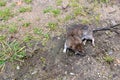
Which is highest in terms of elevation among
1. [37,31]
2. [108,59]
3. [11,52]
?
[37,31]

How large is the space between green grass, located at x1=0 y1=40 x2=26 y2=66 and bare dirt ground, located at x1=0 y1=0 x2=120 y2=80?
83 millimetres

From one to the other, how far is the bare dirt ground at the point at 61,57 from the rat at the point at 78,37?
104 mm

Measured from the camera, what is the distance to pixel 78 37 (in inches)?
182

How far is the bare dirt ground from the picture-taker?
171 inches

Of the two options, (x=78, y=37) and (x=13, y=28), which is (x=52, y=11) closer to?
(x=13, y=28)

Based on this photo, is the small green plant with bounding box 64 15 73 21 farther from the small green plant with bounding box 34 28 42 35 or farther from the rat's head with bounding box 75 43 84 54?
the rat's head with bounding box 75 43 84 54

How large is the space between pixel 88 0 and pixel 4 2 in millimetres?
1683

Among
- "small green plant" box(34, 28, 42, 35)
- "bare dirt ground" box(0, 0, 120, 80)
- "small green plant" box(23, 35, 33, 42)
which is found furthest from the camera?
"small green plant" box(34, 28, 42, 35)

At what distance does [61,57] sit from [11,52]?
840mm

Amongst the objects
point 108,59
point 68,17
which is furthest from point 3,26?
point 108,59

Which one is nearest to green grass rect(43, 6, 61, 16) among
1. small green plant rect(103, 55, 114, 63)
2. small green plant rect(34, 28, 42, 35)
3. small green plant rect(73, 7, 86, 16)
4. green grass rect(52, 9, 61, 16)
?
green grass rect(52, 9, 61, 16)

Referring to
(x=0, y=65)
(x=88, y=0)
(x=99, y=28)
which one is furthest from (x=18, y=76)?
(x=88, y=0)

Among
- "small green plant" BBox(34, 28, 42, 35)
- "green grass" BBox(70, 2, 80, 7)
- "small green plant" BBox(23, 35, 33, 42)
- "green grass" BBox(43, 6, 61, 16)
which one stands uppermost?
"green grass" BBox(70, 2, 80, 7)


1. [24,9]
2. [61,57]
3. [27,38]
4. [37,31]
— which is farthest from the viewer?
[24,9]
